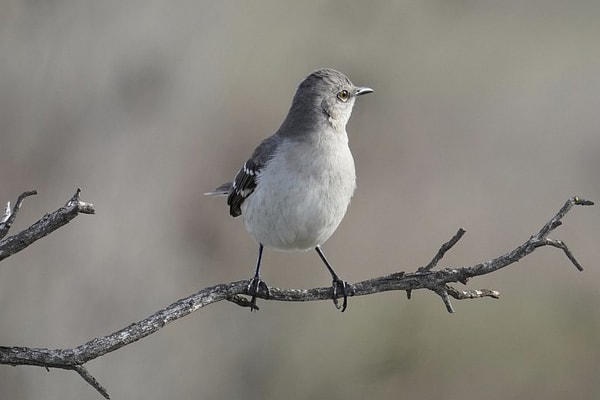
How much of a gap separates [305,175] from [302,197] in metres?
0.12

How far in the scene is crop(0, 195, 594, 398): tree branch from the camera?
249 centimetres

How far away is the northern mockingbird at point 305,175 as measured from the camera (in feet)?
13.7

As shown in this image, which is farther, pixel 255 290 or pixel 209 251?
pixel 209 251

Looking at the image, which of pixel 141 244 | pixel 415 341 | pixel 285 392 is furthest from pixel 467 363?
pixel 141 244

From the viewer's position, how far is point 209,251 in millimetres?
9195

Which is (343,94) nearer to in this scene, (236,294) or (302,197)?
(302,197)

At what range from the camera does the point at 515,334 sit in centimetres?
888

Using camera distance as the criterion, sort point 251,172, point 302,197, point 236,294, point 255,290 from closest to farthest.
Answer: point 236,294 < point 255,290 < point 302,197 < point 251,172

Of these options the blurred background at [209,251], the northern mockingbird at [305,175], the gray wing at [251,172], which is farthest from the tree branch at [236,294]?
the blurred background at [209,251]

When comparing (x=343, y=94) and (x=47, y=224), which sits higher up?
(x=343, y=94)

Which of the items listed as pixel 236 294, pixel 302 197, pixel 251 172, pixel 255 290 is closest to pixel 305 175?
pixel 302 197

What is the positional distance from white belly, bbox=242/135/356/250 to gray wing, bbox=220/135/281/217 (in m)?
0.10

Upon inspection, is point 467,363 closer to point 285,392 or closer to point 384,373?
point 384,373

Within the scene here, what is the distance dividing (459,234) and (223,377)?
5.60 metres
